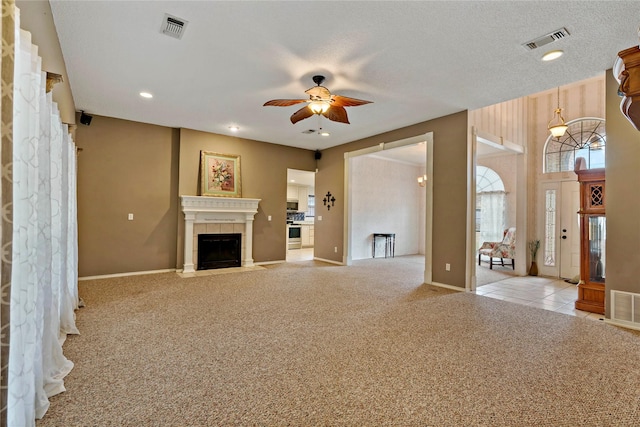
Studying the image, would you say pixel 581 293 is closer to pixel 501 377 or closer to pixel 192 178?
pixel 501 377

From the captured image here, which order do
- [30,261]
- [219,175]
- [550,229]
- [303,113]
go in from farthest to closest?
[219,175], [550,229], [303,113], [30,261]

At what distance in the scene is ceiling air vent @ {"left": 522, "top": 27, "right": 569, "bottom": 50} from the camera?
2.67 metres

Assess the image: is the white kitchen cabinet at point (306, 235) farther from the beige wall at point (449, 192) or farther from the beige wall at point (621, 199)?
the beige wall at point (621, 199)

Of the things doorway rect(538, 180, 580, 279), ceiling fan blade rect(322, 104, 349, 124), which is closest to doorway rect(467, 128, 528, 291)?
doorway rect(538, 180, 580, 279)

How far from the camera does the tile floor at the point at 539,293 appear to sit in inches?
157

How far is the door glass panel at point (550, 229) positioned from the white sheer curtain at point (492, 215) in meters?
1.08

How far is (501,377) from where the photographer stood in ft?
7.13

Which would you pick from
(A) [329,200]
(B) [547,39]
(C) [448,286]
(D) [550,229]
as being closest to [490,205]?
(D) [550,229]

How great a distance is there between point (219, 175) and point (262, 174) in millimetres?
992

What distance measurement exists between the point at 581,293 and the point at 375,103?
12.3 ft

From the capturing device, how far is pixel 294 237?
10477 millimetres

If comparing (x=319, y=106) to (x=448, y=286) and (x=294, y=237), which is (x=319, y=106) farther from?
(x=294, y=237)

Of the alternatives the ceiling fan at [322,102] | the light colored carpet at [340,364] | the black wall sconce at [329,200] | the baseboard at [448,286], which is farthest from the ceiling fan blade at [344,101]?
the black wall sconce at [329,200]

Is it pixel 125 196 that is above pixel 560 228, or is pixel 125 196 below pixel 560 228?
above
